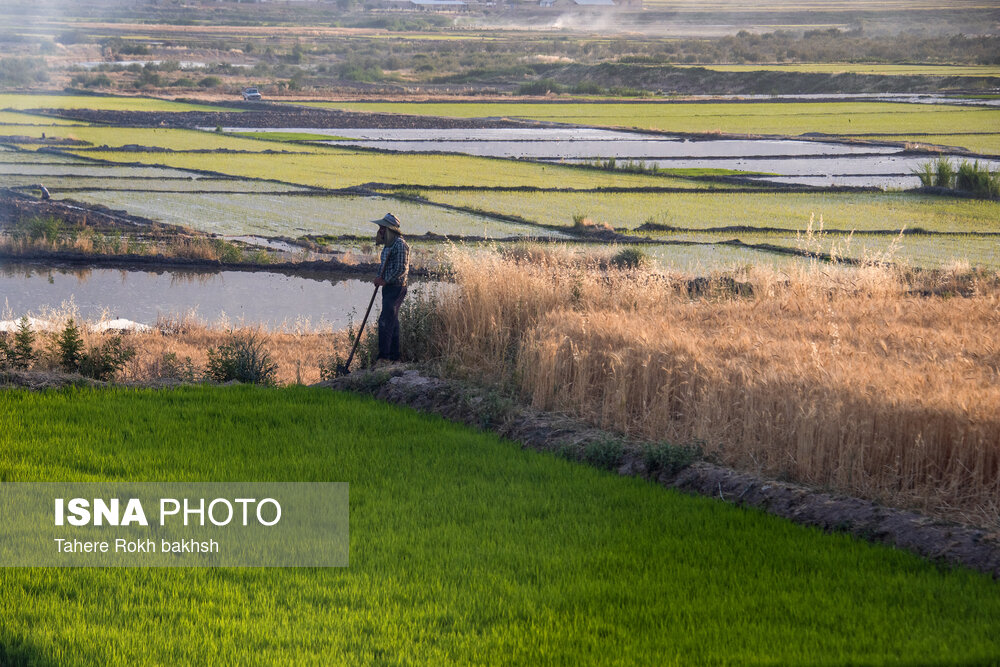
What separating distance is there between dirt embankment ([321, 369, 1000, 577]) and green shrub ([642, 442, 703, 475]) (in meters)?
0.03

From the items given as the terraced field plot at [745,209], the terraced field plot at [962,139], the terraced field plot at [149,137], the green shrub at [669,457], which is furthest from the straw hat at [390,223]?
the terraced field plot at [962,139]

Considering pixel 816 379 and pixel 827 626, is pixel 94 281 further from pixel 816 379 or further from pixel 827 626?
pixel 827 626

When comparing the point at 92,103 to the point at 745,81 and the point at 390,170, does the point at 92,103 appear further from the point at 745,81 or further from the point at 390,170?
the point at 745,81

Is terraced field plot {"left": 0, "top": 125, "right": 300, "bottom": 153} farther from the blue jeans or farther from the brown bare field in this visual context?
the blue jeans

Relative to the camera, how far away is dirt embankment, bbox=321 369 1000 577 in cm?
632

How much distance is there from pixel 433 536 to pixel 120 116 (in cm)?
4355

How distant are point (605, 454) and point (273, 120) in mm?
41349

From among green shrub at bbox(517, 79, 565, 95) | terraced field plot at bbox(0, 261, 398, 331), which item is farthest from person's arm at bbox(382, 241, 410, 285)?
green shrub at bbox(517, 79, 565, 95)

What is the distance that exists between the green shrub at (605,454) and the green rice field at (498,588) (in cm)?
33

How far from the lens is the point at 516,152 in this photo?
3706 centimetres

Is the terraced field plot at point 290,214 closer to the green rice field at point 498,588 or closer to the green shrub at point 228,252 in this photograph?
the green shrub at point 228,252

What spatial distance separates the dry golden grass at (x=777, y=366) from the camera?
24.1ft

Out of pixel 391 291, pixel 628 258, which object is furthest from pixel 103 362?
pixel 628 258

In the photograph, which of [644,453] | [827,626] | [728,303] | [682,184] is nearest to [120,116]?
[682,184]
